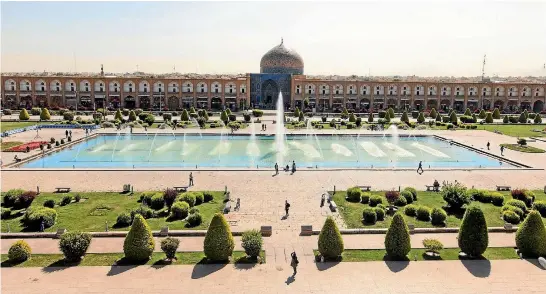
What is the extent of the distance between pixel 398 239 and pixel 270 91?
4864cm

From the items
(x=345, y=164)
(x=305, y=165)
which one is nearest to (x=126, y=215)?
(x=305, y=165)

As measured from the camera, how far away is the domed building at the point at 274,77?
2302 inches

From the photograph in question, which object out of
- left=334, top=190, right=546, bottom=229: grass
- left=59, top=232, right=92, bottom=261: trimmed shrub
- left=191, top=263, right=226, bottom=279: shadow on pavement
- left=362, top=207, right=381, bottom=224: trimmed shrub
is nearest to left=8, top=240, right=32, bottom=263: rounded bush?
left=59, top=232, right=92, bottom=261: trimmed shrub

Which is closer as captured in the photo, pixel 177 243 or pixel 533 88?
pixel 177 243

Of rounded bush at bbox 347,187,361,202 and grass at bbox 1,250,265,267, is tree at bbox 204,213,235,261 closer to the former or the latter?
grass at bbox 1,250,265,267

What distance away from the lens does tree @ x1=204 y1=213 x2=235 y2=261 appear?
36.9 feet

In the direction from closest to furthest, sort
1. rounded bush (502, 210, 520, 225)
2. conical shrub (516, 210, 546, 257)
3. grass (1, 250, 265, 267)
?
1. grass (1, 250, 265, 267)
2. conical shrub (516, 210, 546, 257)
3. rounded bush (502, 210, 520, 225)

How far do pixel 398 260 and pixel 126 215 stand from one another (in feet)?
25.6

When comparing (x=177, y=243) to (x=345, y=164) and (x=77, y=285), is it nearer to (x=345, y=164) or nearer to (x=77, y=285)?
(x=77, y=285)

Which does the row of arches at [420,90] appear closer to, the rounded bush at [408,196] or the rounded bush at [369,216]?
the rounded bush at [408,196]

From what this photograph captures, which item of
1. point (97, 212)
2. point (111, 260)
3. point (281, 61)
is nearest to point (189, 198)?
point (97, 212)

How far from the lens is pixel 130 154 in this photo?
89.6ft

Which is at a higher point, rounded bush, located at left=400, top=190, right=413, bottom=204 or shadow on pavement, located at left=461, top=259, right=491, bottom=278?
rounded bush, located at left=400, top=190, right=413, bottom=204

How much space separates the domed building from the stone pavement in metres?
47.8
